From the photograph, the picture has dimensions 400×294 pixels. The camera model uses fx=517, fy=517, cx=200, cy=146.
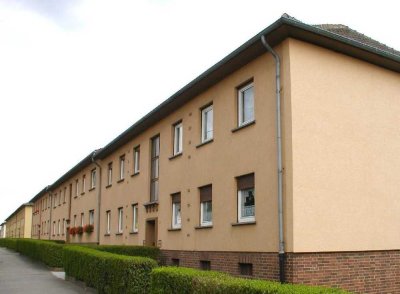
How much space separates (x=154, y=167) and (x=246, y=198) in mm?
8107

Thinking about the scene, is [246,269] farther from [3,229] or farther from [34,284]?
[3,229]

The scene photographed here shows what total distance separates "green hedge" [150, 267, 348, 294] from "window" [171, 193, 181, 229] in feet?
28.2

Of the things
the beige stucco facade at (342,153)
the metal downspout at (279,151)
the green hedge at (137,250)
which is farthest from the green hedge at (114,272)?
the beige stucco facade at (342,153)

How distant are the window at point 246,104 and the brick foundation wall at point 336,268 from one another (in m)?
3.77

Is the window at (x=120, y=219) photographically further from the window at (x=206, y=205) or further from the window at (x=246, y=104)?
the window at (x=246, y=104)

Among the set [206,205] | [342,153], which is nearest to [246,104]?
[342,153]

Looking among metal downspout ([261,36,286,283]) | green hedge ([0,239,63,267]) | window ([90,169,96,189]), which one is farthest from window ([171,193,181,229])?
window ([90,169,96,189])

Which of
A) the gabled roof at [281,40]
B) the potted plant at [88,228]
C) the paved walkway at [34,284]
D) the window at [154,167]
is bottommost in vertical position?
the paved walkway at [34,284]

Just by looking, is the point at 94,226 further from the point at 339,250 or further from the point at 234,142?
the point at 339,250

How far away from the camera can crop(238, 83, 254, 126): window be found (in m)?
14.6

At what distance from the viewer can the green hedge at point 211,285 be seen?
6.89 m

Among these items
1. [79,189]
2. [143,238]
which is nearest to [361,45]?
[143,238]

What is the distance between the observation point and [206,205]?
1661cm

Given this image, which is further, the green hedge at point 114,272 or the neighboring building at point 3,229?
the neighboring building at point 3,229
